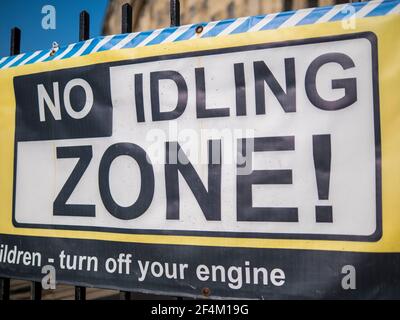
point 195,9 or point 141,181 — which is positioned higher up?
point 195,9

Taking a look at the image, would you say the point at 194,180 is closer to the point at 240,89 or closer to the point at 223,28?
the point at 240,89

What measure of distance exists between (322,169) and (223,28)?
29.0 inches

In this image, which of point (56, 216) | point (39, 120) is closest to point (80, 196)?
point (56, 216)

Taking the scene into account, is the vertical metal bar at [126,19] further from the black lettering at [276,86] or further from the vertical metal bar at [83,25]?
the black lettering at [276,86]

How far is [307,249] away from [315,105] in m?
0.57

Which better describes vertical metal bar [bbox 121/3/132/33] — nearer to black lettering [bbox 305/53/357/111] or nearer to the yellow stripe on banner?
the yellow stripe on banner

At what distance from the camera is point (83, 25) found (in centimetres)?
185

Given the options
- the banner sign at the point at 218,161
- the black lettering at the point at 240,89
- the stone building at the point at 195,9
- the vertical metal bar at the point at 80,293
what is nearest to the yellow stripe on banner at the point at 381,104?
the banner sign at the point at 218,161

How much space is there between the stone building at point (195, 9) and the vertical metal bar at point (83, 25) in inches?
27.4

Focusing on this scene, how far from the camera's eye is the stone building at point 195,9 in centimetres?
206

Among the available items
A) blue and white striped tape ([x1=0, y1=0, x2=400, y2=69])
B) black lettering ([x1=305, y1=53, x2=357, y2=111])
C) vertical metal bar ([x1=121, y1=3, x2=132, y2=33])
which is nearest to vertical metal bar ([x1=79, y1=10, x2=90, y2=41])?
blue and white striped tape ([x1=0, y1=0, x2=400, y2=69])

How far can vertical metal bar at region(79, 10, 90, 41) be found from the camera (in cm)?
184

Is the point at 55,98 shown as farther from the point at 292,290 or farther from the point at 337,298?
the point at 337,298

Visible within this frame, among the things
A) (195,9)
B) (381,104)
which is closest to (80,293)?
(381,104)
